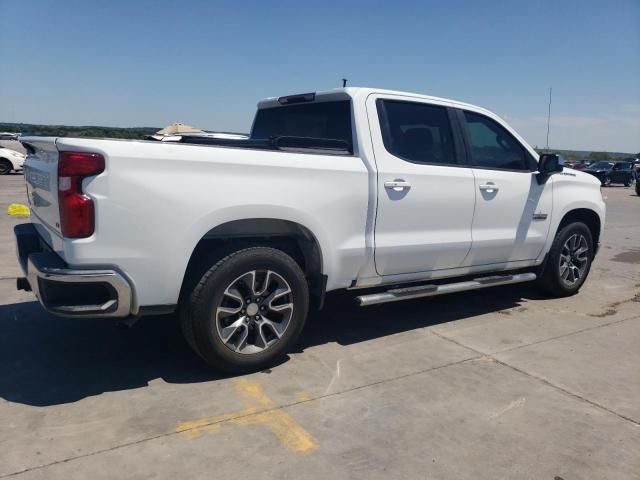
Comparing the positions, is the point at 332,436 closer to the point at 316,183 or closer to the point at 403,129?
the point at 316,183

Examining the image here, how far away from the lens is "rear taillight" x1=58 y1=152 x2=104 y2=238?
3.13 metres

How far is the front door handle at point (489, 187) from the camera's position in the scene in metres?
5.02

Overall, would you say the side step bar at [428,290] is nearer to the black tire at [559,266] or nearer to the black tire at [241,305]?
the black tire at [559,266]

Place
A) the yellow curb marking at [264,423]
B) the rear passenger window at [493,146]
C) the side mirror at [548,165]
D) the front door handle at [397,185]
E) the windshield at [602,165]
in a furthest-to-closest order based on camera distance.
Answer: the windshield at [602,165] < the side mirror at [548,165] < the rear passenger window at [493,146] < the front door handle at [397,185] < the yellow curb marking at [264,423]

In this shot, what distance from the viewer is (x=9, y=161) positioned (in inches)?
893

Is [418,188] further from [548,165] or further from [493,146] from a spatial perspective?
[548,165]

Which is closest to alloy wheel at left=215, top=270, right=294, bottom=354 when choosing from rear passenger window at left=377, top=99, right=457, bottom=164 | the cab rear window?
the cab rear window

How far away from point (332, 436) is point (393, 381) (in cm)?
88

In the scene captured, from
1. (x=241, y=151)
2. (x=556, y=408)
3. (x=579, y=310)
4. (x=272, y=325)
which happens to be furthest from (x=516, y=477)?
(x=579, y=310)

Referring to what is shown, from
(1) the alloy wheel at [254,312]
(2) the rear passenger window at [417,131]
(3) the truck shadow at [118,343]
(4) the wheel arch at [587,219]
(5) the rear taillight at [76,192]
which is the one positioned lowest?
(3) the truck shadow at [118,343]

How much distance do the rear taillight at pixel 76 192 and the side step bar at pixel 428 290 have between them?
2.06 m

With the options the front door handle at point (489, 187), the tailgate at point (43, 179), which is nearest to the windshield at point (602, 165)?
the front door handle at point (489, 187)

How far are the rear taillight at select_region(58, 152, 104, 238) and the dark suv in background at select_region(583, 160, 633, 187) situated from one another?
34686 mm

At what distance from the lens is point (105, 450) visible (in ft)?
9.57
